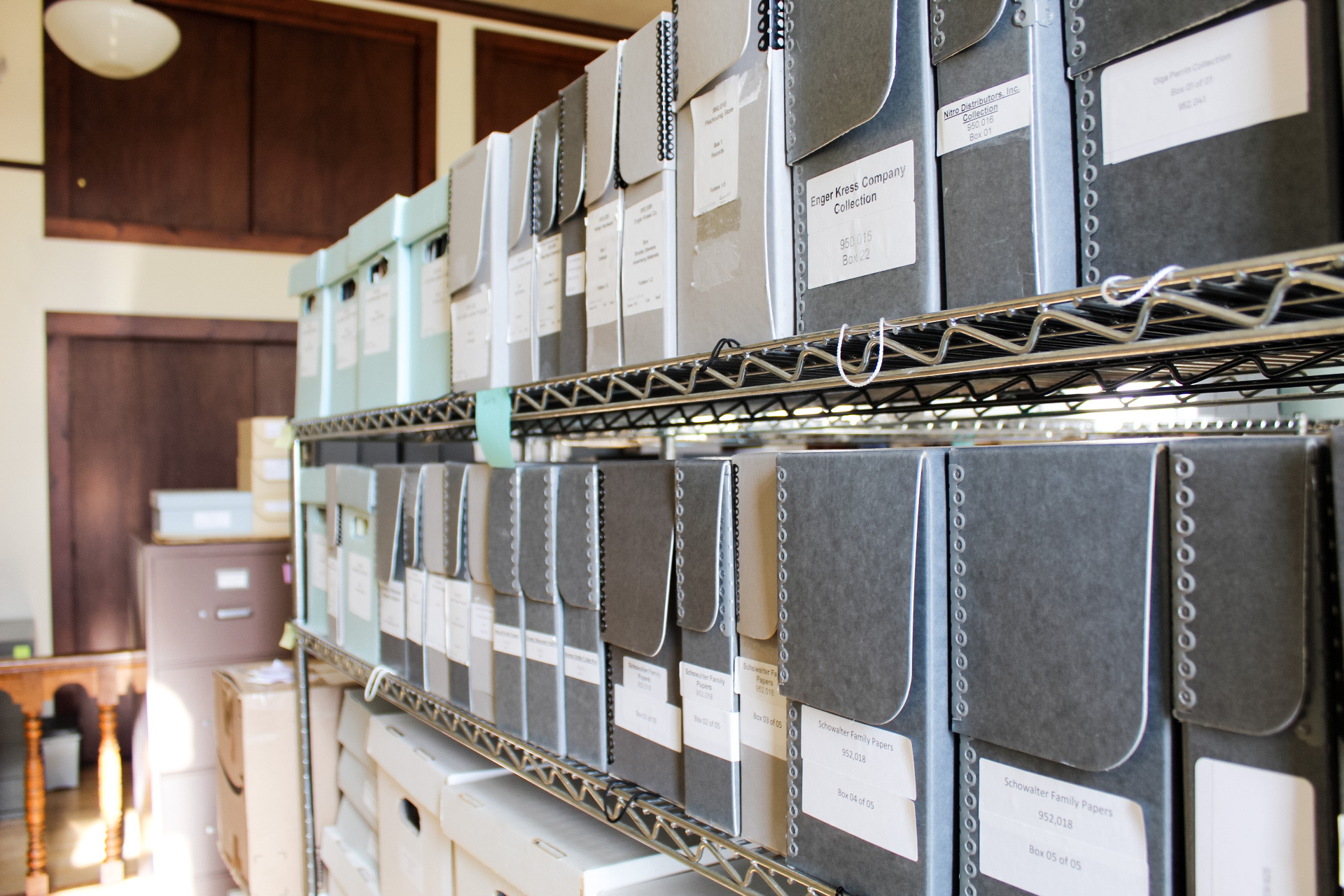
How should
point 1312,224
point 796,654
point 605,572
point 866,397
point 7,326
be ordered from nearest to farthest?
point 1312,224 < point 796,654 < point 605,572 < point 866,397 < point 7,326

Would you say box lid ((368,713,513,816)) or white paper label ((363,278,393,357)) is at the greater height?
white paper label ((363,278,393,357))

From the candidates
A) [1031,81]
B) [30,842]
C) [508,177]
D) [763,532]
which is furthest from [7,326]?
[1031,81]

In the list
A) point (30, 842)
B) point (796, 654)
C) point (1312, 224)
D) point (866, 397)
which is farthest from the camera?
point (30, 842)

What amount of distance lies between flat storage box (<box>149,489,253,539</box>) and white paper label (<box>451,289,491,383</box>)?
5.85ft

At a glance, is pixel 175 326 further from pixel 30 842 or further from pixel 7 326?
pixel 30 842

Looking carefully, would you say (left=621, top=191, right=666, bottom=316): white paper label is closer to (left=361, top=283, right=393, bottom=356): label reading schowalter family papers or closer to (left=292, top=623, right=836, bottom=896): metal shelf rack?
(left=292, top=623, right=836, bottom=896): metal shelf rack

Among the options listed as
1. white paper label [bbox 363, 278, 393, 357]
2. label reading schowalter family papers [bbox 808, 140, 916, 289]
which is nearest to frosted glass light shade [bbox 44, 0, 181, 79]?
white paper label [bbox 363, 278, 393, 357]

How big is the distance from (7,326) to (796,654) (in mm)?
3895

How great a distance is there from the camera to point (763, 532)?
78cm

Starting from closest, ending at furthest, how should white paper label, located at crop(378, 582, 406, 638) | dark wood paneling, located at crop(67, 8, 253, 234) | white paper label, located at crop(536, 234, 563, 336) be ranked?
white paper label, located at crop(536, 234, 563, 336) < white paper label, located at crop(378, 582, 406, 638) < dark wood paneling, located at crop(67, 8, 253, 234)

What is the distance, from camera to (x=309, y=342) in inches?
78.3

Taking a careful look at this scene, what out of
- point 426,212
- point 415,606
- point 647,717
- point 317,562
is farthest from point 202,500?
point 647,717

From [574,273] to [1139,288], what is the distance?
0.72 meters

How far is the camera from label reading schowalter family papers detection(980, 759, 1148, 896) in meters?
0.53
